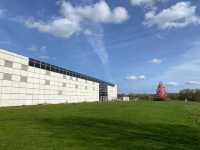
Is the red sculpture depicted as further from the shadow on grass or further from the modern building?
the shadow on grass

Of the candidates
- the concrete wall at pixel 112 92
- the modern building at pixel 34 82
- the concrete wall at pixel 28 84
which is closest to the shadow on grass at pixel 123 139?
the concrete wall at pixel 28 84

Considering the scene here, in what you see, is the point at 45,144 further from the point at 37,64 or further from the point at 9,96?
the point at 37,64

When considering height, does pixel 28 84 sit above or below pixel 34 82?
below

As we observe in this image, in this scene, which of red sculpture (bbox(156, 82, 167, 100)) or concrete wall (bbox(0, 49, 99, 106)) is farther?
red sculpture (bbox(156, 82, 167, 100))

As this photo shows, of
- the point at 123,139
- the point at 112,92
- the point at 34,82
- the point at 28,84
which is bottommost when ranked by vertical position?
the point at 123,139

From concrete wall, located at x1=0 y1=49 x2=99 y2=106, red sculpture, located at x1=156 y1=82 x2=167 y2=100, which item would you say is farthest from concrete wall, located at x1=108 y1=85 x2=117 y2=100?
concrete wall, located at x1=0 y1=49 x2=99 y2=106

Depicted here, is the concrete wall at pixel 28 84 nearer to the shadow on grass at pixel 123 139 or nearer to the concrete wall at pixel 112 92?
the shadow on grass at pixel 123 139

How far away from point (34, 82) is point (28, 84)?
2296 millimetres

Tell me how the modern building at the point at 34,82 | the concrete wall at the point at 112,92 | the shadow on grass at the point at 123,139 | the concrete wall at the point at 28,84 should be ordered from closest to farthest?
the shadow on grass at the point at 123,139 → the concrete wall at the point at 28,84 → the modern building at the point at 34,82 → the concrete wall at the point at 112,92

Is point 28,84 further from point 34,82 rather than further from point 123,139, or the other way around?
point 123,139

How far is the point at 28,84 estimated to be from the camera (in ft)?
169

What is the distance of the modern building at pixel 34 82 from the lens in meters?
44.2

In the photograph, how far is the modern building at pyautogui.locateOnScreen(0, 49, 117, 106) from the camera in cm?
4425

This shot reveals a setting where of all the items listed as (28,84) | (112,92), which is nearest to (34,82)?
(28,84)
